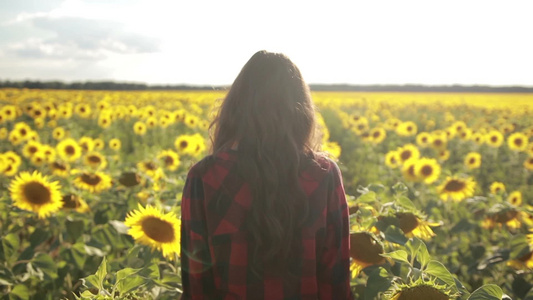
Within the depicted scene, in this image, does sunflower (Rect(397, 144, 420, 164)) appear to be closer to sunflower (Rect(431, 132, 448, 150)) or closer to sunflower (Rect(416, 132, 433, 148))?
sunflower (Rect(431, 132, 448, 150))

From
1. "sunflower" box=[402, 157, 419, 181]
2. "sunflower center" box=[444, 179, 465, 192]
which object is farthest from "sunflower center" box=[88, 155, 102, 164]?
"sunflower center" box=[444, 179, 465, 192]

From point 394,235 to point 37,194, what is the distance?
2.37 meters

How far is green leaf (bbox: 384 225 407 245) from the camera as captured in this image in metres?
1.95

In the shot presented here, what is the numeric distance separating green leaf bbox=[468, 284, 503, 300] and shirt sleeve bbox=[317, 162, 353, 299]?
1.59ft

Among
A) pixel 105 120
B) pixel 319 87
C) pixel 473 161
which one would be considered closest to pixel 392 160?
pixel 473 161

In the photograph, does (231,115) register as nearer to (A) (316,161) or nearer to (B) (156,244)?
(A) (316,161)

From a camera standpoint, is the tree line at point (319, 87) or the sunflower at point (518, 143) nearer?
the sunflower at point (518, 143)

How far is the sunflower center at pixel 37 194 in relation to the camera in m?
3.05

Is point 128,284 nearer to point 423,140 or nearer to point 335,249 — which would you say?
point 335,249

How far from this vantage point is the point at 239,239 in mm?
1692

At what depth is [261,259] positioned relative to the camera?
1.71 metres

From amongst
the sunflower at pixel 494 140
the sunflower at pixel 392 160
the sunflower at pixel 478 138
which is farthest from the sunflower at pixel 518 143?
the sunflower at pixel 392 160

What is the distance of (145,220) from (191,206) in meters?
0.70

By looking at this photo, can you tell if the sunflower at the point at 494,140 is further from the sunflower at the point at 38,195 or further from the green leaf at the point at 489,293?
the sunflower at the point at 38,195
